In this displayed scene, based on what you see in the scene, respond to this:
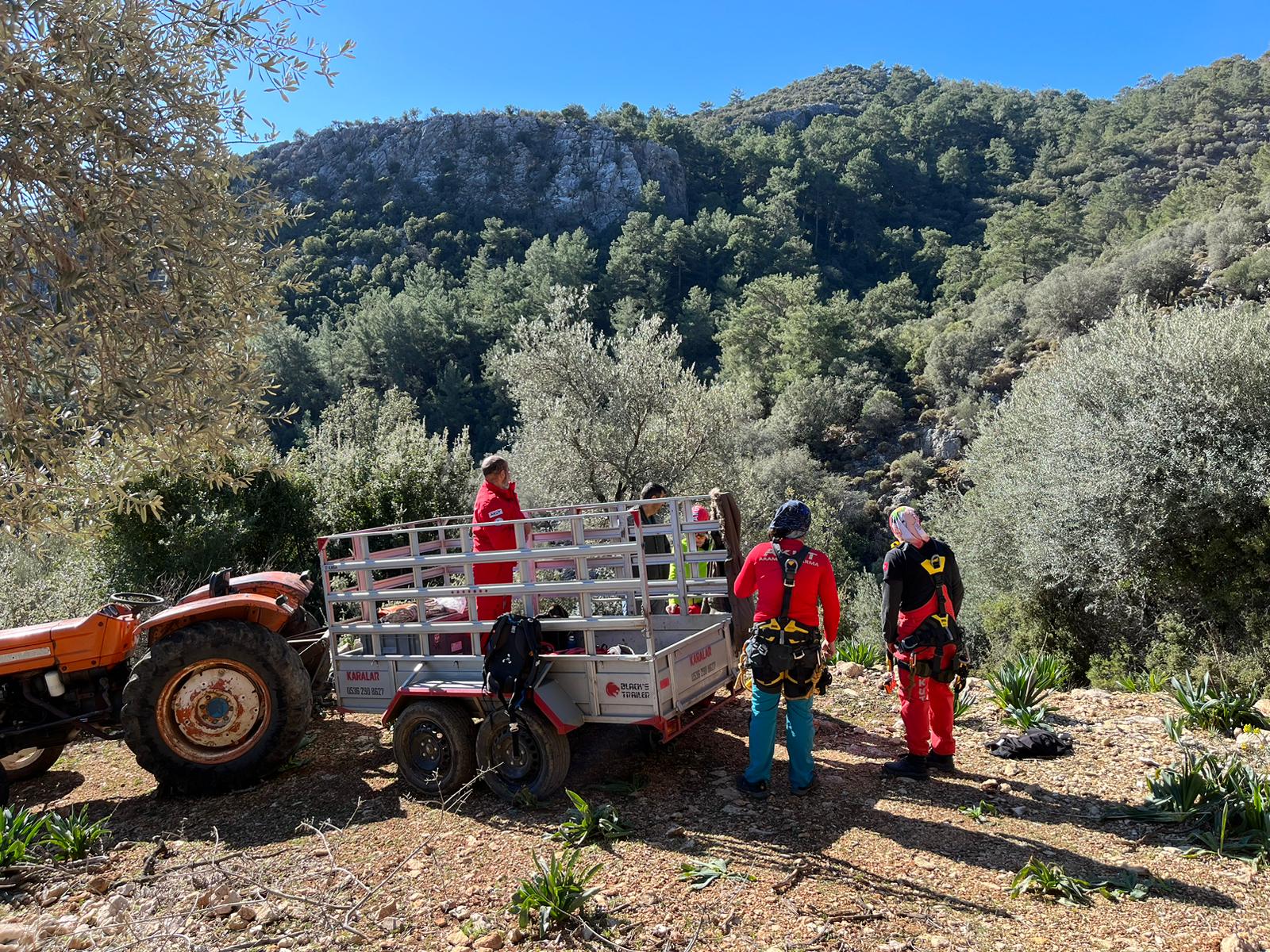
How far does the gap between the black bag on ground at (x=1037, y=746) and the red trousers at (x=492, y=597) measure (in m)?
3.66

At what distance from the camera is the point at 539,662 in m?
5.08

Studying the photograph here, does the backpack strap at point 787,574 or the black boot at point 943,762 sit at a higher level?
the backpack strap at point 787,574

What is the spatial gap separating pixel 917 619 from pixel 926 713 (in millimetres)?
659

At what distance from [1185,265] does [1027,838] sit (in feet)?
125


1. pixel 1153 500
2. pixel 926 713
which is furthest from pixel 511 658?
pixel 1153 500

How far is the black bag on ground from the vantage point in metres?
5.64

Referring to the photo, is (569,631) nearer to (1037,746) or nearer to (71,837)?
(71,837)

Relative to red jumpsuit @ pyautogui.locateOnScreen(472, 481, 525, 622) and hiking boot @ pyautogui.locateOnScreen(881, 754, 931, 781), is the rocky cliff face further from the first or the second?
hiking boot @ pyautogui.locateOnScreen(881, 754, 931, 781)

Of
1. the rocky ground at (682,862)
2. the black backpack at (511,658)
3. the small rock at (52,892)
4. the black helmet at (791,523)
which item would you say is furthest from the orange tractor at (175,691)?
the black helmet at (791,523)

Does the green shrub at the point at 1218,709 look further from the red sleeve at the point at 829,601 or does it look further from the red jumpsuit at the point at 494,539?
the red jumpsuit at the point at 494,539

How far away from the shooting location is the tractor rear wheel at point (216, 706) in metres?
5.49

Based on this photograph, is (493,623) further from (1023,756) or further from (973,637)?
(973,637)

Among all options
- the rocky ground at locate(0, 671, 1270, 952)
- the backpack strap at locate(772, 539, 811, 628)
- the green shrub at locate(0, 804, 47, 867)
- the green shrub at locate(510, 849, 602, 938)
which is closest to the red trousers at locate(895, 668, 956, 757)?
the rocky ground at locate(0, 671, 1270, 952)

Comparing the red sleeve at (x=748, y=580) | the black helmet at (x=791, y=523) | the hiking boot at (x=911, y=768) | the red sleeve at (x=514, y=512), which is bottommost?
the hiking boot at (x=911, y=768)
